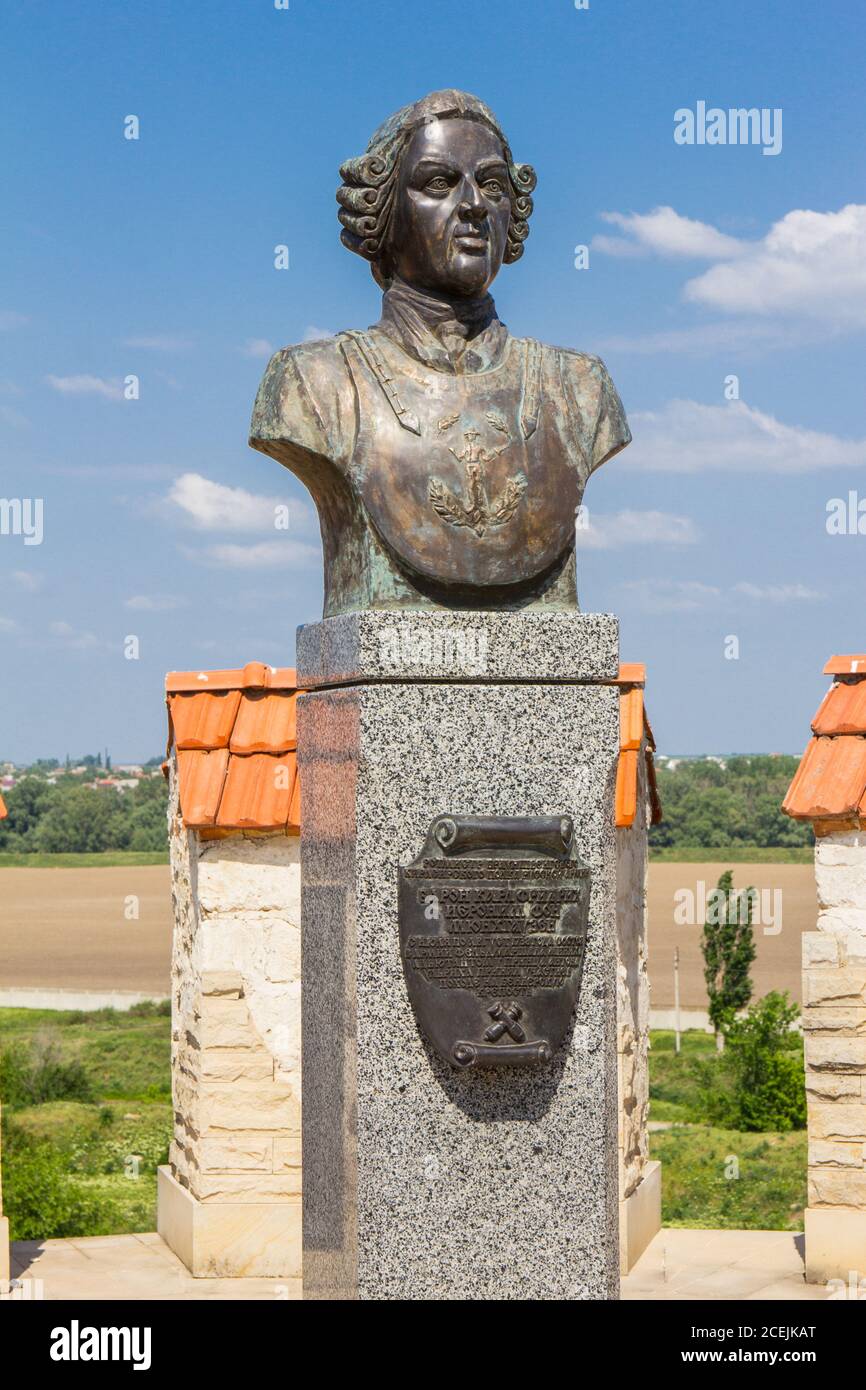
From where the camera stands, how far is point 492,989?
4648 millimetres

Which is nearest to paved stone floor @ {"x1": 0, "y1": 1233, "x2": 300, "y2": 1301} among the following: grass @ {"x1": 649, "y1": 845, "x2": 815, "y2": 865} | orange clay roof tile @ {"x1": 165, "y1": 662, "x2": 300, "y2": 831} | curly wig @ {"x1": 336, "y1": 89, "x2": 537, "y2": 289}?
orange clay roof tile @ {"x1": 165, "y1": 662, "x2": 300, "y2": 831}

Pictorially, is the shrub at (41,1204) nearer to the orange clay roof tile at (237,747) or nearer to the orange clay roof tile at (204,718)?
the orange clay roof tile at (237,747)

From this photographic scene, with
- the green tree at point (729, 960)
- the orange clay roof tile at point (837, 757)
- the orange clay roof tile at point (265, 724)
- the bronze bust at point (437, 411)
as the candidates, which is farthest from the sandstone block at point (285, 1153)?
the green tree at point (729, 960)

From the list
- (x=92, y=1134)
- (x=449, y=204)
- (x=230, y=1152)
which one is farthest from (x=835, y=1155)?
(x=92, y=1134)

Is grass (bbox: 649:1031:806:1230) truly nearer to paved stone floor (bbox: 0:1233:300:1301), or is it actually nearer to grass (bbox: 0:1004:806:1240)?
grass (bbox: 0:1004:806:1240)

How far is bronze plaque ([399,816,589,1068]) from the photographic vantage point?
462 centimetres

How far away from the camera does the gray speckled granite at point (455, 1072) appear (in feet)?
15.2

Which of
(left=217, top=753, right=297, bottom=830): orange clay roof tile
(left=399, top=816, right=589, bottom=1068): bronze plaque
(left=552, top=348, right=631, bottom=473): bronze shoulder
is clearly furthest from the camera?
(left=217, top=753, right=297, bottom=830): orange clay roof tile

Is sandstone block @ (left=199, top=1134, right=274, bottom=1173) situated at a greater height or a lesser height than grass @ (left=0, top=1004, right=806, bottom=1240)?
greater

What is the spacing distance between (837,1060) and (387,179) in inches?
184

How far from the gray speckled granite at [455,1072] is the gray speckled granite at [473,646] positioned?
3 cm

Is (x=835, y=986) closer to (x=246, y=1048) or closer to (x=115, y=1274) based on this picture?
(x=246, y=1048)

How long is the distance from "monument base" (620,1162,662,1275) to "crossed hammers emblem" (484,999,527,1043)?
12.3 ft

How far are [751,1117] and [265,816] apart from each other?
23.4ft
